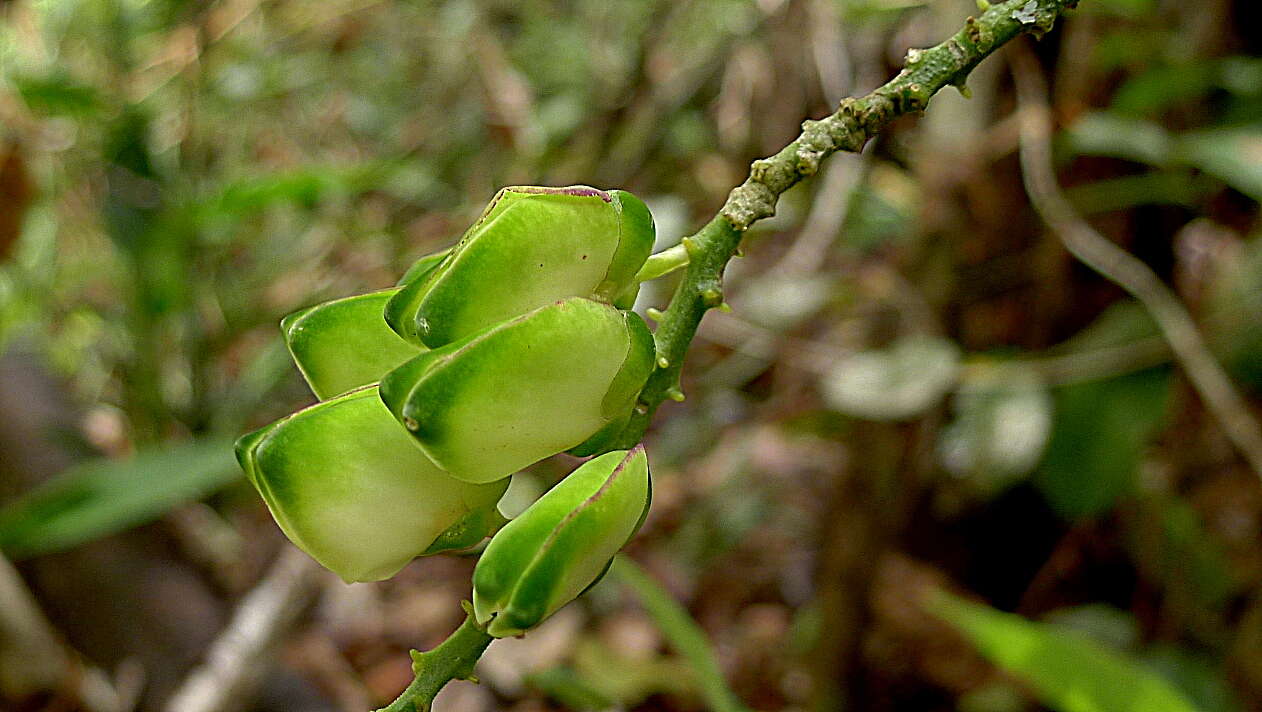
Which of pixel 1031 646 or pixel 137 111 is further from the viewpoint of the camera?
pixel 137 111

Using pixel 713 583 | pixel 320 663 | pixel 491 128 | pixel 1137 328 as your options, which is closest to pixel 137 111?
pixel 491 128

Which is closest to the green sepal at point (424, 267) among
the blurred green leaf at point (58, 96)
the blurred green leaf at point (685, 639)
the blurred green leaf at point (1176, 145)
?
the blurred green leaf at point (685, 639)

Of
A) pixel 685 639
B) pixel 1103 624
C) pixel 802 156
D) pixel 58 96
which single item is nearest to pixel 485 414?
pixel 802 156

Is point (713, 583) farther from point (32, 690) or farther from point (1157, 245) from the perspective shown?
point (32, 690)

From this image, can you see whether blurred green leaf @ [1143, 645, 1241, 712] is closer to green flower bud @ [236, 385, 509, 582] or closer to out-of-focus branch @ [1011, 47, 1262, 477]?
out-of-focus branch @ [1011, 47, 1262, 477]

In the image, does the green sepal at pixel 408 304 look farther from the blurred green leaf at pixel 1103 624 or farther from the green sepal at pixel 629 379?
the blurred green leaf at pixel 1103 624

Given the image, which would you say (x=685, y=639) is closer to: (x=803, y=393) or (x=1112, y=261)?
(x=1112, y=261)
